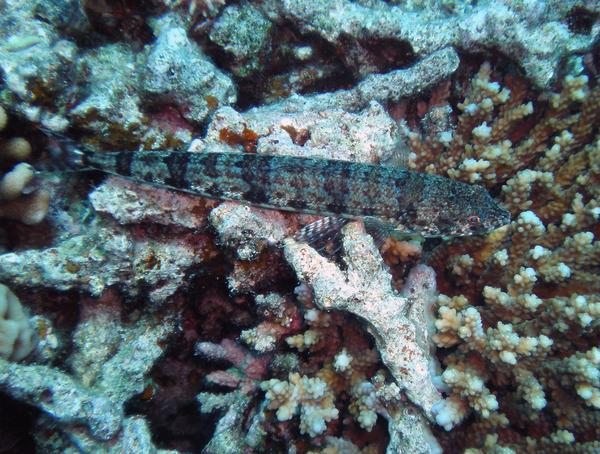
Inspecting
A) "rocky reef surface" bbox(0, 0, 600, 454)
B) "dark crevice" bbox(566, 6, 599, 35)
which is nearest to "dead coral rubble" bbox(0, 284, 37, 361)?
"rocky reef surface" bbox(0, 0, 600, 454)

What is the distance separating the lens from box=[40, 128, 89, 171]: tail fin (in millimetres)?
3875

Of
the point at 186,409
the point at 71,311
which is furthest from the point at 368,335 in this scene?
the point at 71,311

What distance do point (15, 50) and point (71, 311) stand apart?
2515 mm

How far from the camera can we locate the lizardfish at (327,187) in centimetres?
408

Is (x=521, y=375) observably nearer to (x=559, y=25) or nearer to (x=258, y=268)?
(x=258, y=268)

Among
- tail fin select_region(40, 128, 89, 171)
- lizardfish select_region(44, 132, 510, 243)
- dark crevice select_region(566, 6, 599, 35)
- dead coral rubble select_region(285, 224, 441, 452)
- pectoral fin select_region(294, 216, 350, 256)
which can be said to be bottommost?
dead coral rubble select_region(285, 224, 441, 452)

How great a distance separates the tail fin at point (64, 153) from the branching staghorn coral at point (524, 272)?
3636 millimetres

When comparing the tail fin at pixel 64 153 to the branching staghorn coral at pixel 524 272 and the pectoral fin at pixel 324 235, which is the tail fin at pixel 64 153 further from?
the branching staghorn coral at pixel 524 272

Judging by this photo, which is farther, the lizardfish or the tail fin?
the lizardfish

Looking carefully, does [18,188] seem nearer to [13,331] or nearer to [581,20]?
[13,331]

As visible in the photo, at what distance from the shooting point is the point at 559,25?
4.57m

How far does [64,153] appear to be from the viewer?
3.91 m

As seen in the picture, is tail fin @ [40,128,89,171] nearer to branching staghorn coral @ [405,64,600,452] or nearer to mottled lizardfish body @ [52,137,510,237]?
mottled lizardfish body @ [52,137,510,237]

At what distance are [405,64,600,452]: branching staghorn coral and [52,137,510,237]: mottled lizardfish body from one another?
0.26 m
